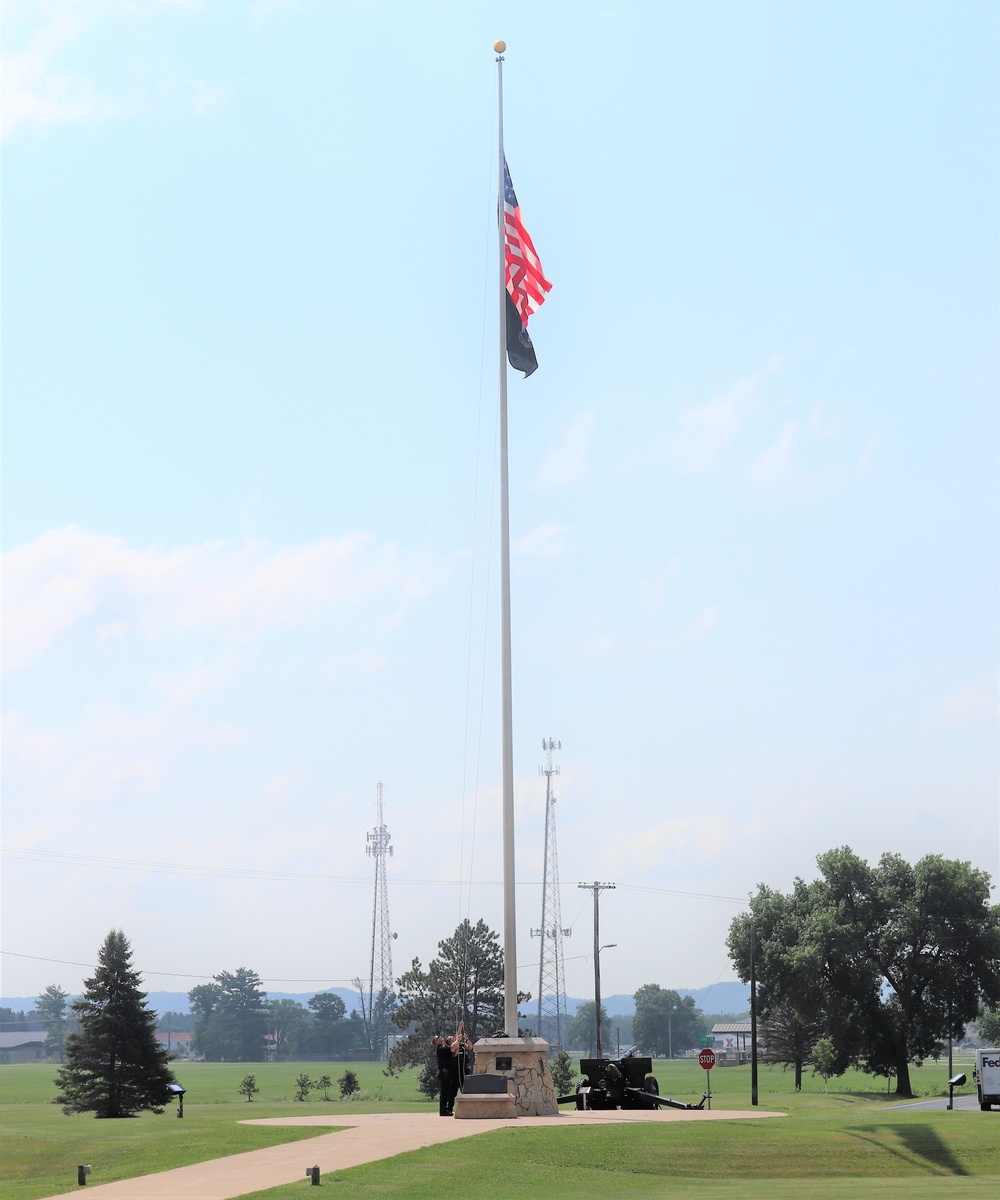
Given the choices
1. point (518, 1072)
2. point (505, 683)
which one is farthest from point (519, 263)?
point (518, 1072)

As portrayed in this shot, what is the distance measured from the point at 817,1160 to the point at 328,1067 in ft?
452

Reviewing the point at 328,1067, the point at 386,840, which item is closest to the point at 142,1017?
the point at 386,840

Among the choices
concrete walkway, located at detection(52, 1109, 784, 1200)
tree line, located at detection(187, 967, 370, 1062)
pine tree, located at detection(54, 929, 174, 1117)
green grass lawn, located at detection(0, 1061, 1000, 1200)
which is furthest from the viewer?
tree line, located at detection(187, 967, 370, 1062)

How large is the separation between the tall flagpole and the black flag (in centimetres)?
14

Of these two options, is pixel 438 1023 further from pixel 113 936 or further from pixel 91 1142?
pixel 91 1142

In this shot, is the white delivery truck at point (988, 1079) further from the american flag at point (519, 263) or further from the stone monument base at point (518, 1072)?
the american flag at point (519, 263)

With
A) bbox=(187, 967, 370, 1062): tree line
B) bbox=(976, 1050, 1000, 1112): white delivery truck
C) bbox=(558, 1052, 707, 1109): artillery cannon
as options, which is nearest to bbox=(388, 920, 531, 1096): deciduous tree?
bbox=(976, 1050, 1000, 1112): white delivery truck

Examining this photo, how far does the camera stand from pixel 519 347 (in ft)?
102

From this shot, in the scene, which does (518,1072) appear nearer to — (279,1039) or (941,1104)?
(941,1104)

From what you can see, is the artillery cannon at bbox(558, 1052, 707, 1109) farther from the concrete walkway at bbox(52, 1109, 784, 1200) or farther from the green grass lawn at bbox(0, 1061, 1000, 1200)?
the green grass lawn at bbox(0, 1061, 1000, 1200)

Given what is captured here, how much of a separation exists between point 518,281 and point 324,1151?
1925 centimetres

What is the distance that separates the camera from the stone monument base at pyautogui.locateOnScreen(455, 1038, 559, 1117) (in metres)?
27.1

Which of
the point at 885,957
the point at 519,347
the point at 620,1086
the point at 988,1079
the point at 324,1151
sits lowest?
the point at 988,1079

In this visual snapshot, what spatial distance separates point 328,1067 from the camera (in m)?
151
